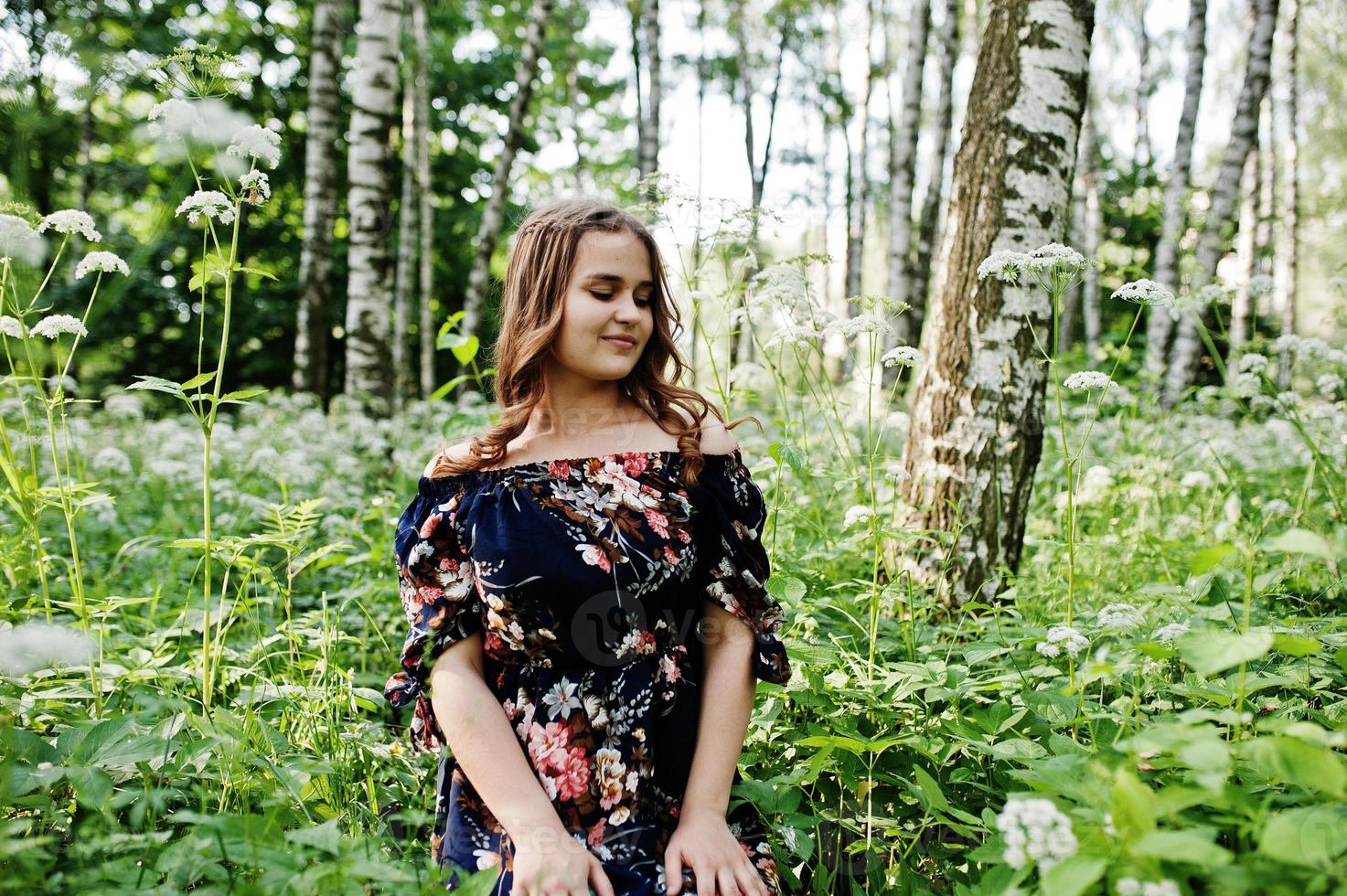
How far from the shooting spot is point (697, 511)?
178 centimetres

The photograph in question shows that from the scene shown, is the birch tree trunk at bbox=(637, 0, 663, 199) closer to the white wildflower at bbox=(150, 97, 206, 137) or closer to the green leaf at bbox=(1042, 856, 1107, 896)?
the white wildflower at bbox=(150, 97, 206, 137)

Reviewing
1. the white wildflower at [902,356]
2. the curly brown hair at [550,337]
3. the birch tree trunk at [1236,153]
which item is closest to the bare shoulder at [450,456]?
the curly brown hair at [550,337]

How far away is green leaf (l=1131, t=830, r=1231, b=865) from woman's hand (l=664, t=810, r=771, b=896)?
2.44ft

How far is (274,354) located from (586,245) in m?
17.8

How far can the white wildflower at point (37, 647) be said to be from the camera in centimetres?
156

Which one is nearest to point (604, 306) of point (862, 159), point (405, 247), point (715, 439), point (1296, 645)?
point (715, 439)

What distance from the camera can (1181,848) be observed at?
0.92 meters

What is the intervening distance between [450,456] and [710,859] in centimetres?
96

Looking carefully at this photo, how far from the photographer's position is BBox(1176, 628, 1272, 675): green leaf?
1.01 metres

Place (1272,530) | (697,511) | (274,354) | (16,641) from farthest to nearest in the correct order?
(274,354)
(1272,530)
(697,511)
(16,641)

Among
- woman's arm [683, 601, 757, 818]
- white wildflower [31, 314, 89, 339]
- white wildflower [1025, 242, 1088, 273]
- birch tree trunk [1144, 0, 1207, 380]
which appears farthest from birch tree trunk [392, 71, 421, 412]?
birch tree trunk [1144, 0, 1207, 380]

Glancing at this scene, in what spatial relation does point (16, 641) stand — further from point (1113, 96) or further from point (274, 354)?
point (1113, 96)

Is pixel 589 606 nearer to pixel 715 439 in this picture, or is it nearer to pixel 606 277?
pixel 715 439

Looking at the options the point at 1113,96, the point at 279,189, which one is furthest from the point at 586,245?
the point at 1113,96
